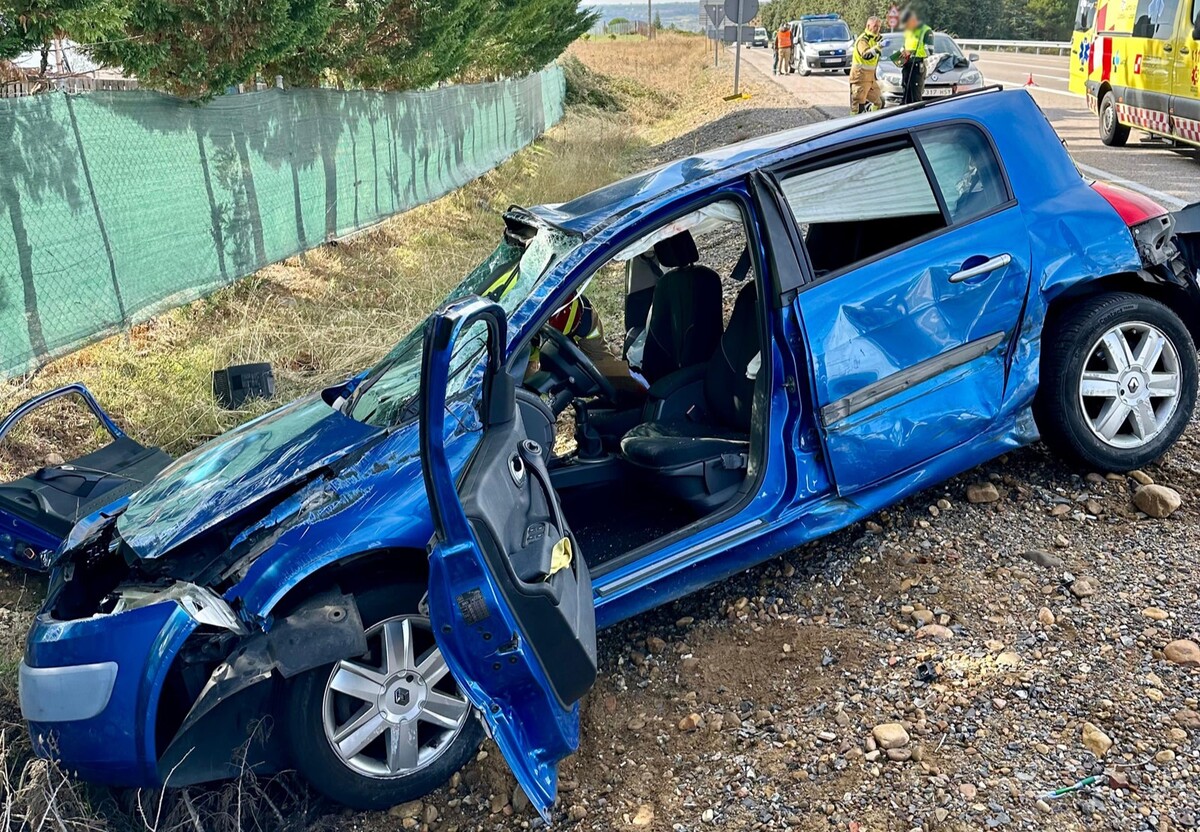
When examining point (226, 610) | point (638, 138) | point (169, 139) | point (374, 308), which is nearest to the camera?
point (226, 610)

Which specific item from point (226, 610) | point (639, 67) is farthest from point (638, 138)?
point (639, 67)

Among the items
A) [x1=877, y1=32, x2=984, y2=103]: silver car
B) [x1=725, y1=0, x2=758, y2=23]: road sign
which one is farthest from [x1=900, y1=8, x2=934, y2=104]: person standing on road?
[x1=725, y1=0, x2=758, y2=23]: road sign

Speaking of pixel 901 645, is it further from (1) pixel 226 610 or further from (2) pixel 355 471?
(1) pixel 226 610

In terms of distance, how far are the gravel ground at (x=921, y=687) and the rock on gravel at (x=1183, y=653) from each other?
1cm

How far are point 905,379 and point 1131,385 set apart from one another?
1.17m

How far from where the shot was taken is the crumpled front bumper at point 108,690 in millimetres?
2762

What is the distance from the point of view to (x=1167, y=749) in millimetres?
2783

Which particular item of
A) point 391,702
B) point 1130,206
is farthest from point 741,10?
point 391,702

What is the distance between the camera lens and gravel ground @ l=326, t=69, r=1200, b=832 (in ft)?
9.15

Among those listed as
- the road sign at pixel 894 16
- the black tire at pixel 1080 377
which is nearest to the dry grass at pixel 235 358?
the black tire at pixel 1080 377

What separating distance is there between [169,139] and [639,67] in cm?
4607

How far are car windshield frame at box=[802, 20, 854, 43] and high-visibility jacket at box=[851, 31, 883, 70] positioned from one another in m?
19.5

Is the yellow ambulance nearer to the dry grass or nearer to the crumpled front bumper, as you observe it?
the dry grass

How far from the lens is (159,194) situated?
764cm
